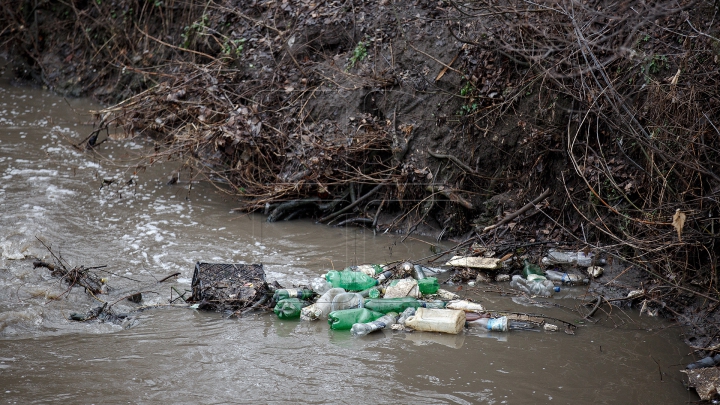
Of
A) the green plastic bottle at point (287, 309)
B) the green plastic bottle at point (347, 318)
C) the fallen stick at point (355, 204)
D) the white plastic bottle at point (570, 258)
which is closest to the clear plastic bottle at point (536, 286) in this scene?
the white plastic bottle at point (570, 258)

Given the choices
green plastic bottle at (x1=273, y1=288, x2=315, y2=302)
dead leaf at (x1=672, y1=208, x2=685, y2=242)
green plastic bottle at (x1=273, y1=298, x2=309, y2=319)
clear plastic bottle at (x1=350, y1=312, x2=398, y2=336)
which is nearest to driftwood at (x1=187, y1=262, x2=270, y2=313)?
green plastic bottle at (x1=273, y1=288, x2=315, y2=302)

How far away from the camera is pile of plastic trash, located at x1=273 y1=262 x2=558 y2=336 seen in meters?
5.03

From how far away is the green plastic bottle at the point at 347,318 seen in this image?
508 centimetres

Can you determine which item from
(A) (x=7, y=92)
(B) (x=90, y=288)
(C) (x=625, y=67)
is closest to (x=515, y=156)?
(C) (x=625, y=67)

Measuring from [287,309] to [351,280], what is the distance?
0.76 meters

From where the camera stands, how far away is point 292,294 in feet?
17.9

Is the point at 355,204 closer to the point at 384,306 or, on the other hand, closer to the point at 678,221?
the point at 384,306

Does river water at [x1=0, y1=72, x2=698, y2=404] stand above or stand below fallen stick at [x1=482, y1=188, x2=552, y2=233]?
below

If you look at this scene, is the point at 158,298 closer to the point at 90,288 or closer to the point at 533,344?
the point at 90,288

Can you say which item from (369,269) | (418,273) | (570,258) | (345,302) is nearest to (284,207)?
(369,269)

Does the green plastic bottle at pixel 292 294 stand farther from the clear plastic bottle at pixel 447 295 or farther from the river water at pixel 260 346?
the clear plastic bottle at pixel 447 295

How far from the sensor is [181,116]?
8.87 m

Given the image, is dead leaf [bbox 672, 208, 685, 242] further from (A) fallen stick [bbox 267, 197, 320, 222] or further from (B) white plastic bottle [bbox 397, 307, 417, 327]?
(A) fallen stick [bbox 267, 197, 320, 222]

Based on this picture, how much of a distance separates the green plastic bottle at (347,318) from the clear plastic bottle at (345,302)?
0.14m
